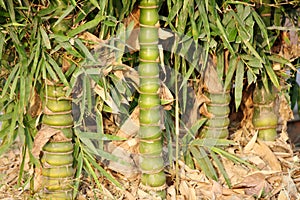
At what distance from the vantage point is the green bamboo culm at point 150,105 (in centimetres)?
169

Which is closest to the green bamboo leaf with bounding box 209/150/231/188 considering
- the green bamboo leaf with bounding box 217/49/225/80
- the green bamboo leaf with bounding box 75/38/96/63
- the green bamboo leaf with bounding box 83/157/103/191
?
the green bamboo leaf with bounding box 217/49/225/80

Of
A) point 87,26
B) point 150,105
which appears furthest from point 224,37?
point 87,26

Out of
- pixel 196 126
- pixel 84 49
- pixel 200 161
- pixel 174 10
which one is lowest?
pixel 200 161

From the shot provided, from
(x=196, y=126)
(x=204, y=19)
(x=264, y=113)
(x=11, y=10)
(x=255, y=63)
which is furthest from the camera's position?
(x=264, y=113)

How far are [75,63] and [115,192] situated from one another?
0.42m

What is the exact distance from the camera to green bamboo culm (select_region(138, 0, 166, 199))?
1688 millimetres

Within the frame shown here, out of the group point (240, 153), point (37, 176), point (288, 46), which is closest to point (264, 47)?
point (288, 46)

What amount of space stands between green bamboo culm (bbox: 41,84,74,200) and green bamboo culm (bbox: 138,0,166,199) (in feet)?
0.68

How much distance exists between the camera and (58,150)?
68.9 inches

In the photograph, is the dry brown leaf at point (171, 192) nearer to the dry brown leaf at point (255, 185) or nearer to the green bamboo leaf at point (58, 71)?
the dry brown leaf at point (255, 185)

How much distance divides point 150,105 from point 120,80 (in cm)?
11

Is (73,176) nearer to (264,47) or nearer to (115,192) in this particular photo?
(115,192)

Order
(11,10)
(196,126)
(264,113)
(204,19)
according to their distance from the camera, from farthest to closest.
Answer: (264,113)
(196,126)
(204,19)
(11,10)

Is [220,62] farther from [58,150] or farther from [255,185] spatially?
[58,150]
